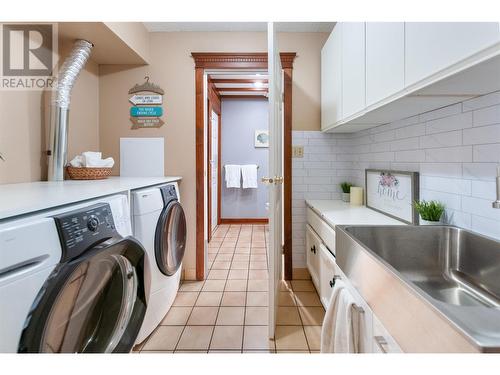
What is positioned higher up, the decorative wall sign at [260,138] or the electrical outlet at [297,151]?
the decorative wall sign at [260,138]

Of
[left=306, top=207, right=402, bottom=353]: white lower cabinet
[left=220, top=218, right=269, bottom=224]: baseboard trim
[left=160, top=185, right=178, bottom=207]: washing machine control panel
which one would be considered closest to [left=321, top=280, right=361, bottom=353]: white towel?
[left=306, top=207, right=402, bottom=353]: white lower cabinet

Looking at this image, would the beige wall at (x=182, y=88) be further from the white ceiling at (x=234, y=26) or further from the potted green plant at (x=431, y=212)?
the potted green plant at (x=431, y=212)

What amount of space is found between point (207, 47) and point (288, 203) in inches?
64.3

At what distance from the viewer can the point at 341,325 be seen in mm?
1008

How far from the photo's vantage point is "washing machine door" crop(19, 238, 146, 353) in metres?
0.73

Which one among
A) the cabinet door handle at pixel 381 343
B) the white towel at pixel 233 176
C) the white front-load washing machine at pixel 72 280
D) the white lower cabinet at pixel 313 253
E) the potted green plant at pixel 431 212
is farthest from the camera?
the white towel at pixel 233 176

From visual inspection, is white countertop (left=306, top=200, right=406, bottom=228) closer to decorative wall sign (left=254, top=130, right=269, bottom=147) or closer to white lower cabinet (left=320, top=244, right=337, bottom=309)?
white lower cabinet (left=320, top=244, right=337, bottom=309)

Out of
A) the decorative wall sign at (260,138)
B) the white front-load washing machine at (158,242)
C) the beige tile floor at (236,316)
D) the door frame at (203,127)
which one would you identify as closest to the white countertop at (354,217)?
the door frame at (203,127)

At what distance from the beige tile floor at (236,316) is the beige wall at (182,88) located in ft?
1.28

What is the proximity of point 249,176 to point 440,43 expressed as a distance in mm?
3796

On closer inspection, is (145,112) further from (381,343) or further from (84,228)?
(381,343)

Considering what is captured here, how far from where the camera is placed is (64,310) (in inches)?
34.9

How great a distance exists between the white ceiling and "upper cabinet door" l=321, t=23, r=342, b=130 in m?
0.23

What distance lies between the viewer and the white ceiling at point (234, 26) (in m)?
2.23
